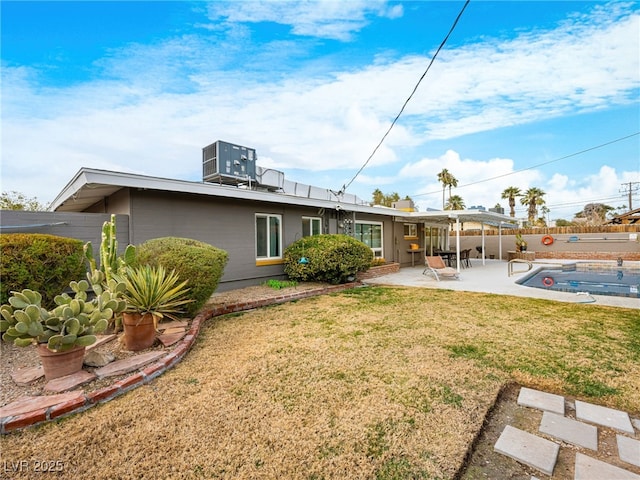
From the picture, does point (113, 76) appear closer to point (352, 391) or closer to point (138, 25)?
point (138, 25)

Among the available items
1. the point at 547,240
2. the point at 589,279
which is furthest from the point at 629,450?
the point at 547,240

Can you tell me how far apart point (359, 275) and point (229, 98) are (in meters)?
8.72

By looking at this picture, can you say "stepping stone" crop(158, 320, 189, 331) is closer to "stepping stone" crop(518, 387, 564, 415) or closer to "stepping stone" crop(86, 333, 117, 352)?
"stepping stone" crop(86, 333, 117, 352)

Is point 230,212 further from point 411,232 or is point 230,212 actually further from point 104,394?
point 411,232

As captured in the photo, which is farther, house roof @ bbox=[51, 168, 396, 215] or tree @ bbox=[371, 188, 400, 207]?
tree @ bbox=[371, 188, 400, 207]

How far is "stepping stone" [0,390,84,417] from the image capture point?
2.69m

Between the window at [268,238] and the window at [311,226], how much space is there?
1232 mm

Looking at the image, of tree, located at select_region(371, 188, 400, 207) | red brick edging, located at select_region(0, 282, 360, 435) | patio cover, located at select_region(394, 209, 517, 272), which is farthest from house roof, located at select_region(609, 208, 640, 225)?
red brick edging, located at select_region(0, 282, 360, 435)

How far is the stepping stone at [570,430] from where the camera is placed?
2.40m

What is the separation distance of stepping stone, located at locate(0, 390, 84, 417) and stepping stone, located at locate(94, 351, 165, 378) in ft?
1.26

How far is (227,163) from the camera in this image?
9500 mm

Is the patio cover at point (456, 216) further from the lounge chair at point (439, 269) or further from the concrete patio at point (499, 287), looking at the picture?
the concrete patio at point (499, 287)

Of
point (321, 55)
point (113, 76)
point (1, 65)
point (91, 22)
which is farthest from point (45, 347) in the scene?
point (321, 55)

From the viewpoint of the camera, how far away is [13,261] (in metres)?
4.39
